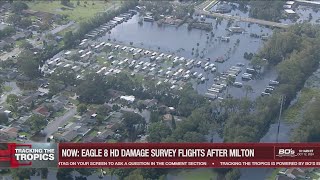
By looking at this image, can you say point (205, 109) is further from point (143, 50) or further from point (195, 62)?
point (143, 50)

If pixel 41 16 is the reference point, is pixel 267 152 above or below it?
above

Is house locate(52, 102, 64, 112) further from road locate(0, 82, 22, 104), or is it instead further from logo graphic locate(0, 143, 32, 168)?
logo graphic locate(0, 143, 32, 168)

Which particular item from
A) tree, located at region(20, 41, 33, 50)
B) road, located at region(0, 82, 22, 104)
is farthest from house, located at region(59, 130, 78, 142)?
tree, located at region(20, 41, 33, 50)

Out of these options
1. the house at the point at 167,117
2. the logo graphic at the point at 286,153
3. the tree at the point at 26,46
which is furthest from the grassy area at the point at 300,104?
the logo graphic at the point at 286,153

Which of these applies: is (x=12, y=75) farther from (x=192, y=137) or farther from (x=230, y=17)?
(x=230, y=17)

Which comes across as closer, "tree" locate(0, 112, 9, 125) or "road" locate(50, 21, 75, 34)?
"tree" locate(0, 112, 9, 125)

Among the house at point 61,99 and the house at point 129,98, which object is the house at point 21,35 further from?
the house at point 129,98

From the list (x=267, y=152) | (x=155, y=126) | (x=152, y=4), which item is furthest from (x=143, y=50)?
(x=267, y=152)
